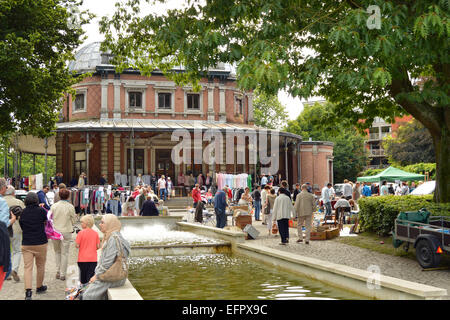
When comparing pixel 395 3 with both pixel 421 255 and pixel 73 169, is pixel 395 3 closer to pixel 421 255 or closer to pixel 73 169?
pixel 421 255

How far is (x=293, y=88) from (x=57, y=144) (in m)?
29.8

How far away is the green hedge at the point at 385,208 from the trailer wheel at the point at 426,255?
7.90 ft

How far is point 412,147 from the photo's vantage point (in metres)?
51.9

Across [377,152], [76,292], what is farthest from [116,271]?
[377,152]

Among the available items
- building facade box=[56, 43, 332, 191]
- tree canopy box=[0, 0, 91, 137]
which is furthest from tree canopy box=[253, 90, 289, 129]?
tree canopy box=[0, 0, 91, 137]

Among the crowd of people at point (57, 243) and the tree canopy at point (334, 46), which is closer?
the crowd of people at point (57, 243)

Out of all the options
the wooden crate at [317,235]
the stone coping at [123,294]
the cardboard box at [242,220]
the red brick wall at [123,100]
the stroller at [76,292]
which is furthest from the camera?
the red brick wall at [123,100]

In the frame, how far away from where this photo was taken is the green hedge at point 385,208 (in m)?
13.1

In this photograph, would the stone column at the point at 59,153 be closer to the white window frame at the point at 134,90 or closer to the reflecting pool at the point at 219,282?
the white window frame at the point at 134,90

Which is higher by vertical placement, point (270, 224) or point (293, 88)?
point (293, 88)

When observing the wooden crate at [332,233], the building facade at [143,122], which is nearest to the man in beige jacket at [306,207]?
the wooden crate at [332,233]

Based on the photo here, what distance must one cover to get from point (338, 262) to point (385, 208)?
397 centimetres
